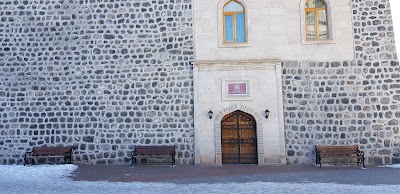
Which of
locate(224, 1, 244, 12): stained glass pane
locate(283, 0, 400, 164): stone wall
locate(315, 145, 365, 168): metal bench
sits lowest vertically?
locate(315, 145, 365, 168): metal bench

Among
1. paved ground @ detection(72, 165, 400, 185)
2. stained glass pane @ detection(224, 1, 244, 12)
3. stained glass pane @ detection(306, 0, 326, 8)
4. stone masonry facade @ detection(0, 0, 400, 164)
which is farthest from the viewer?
stained glass pane @ detection(224, 1, 244, 12)

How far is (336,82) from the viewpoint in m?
9.29

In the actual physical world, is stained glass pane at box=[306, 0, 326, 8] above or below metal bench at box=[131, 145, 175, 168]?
above

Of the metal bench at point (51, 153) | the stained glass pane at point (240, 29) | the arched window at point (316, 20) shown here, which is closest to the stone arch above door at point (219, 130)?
the stained glass pane at point (240, 29)

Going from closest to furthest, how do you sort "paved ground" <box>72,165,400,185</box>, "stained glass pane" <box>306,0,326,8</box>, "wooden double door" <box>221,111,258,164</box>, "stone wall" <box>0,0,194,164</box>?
"paved ground" <box>72,165,400,185</box> → "wooden double door" <box>221,111,258,164</box> → "stone wall" <box>0,0,194,164</box> → "stained glass pane" <box>306,0,326,8</box>

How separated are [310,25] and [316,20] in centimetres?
22

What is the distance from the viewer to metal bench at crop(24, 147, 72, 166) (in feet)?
30.1

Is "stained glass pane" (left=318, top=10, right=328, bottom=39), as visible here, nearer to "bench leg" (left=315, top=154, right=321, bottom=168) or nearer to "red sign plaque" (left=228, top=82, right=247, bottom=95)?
"red sign plaque" (left=228, top=82, right=247, bottom=95)

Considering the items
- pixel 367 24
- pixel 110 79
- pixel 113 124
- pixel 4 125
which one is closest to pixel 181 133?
pixel 113 124

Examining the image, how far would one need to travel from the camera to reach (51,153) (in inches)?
362

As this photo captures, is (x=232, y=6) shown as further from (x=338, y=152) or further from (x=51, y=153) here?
(x=51, y=153)

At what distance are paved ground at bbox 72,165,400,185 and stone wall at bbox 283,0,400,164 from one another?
0.84m

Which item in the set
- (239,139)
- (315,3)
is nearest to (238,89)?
(239,139)

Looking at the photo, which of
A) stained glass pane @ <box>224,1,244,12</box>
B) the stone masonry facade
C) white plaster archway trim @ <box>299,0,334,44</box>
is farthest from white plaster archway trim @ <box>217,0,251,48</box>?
white plaster archway trim @ <box>299,0,334,44</box>
